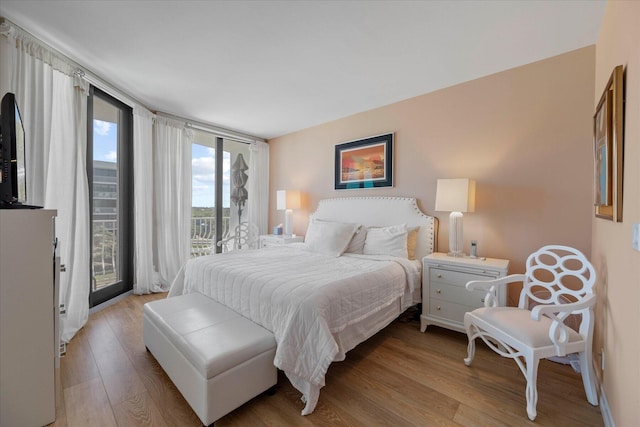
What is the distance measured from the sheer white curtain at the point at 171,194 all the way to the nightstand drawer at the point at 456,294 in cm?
341

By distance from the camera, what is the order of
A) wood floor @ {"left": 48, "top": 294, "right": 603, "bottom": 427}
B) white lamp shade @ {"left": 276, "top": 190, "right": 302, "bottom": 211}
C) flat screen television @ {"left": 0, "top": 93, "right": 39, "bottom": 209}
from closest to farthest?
1. flat screen television @ {"left": 0, "top": 93, "right": 39, "bottom": 209}
2. wood floor @ {"left": 48, "top": 294, "right": 603, "bottom": 427}
3. white lamp shade @ {"left": 276, "top": 190, "right": 302, "bottom": 211}

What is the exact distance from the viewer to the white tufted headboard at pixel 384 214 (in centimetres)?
301

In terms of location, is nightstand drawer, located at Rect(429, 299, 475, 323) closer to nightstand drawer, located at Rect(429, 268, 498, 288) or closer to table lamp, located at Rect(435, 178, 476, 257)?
nightstand drawer, located at Rect(429, 268, 498, 288)

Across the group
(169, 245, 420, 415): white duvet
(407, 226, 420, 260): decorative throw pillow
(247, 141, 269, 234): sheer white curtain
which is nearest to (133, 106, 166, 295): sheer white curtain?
(169, 245, 420, 415): white duvet

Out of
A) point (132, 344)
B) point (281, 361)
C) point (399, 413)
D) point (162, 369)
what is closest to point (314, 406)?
point (281, 361)

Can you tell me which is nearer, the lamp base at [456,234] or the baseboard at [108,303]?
the lamp base at [456,234]

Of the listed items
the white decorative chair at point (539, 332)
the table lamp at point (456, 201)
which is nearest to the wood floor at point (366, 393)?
the white decorative chair at point (539, 332)

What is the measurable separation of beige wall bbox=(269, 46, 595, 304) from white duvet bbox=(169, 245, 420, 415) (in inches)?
38.3

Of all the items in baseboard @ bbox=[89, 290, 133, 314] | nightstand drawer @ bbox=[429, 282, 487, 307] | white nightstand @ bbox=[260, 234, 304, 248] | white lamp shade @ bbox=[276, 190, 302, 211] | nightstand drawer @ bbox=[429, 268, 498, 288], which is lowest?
baseboard @ bbox=[89, 290, 133, 314]

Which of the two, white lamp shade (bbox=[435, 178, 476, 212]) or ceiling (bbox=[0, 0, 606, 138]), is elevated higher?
ceiling (bbox=[0, 0, 606, 138])

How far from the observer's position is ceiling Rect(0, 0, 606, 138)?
5.80 feet

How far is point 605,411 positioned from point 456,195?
170cm

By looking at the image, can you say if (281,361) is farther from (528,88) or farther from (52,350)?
(528,88)

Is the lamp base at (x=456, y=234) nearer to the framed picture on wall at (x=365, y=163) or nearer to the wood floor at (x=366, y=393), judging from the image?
the wood floor at (x=366, y=393)
